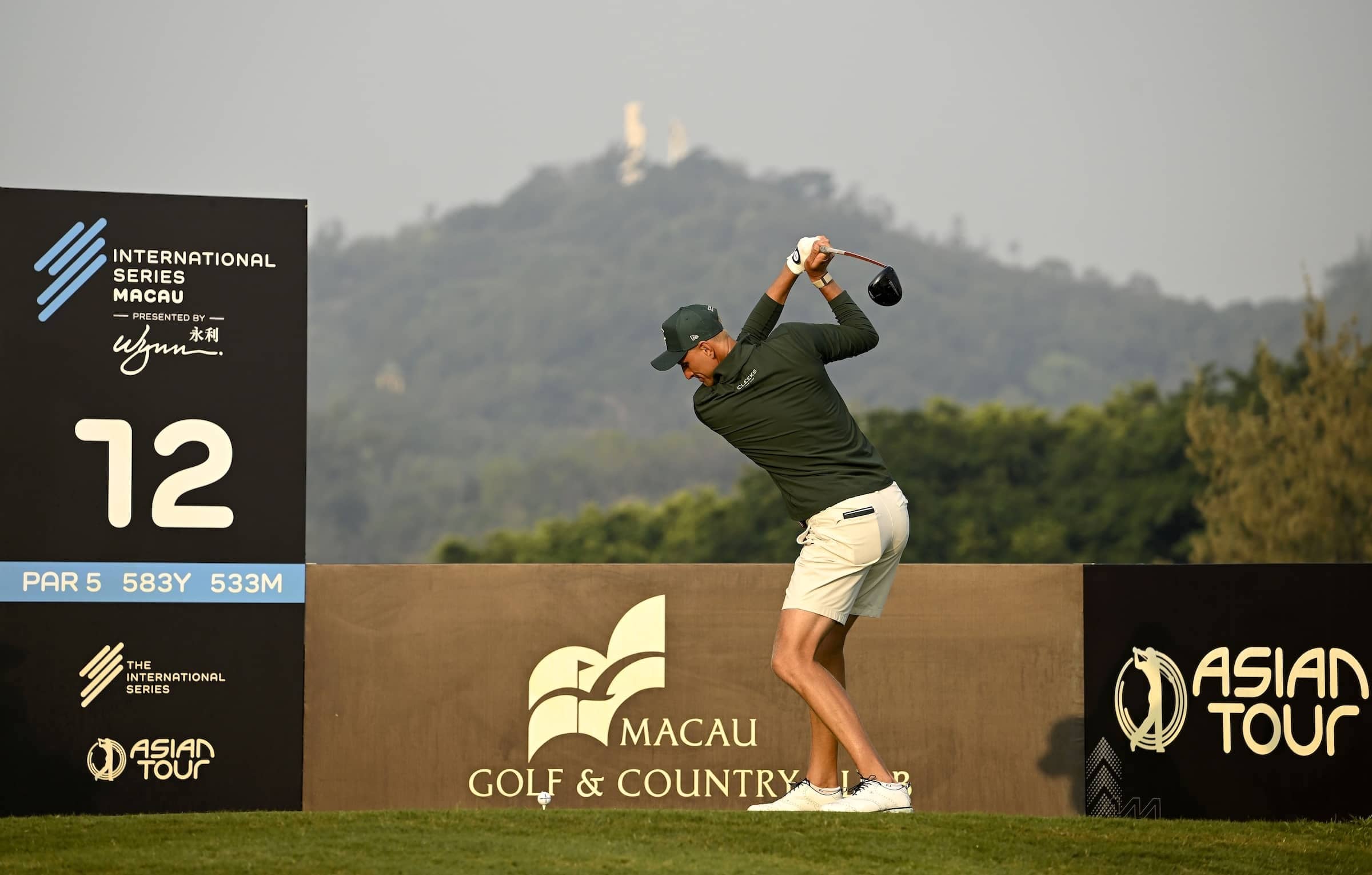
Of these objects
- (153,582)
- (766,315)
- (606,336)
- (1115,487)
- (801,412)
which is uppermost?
(606,336)

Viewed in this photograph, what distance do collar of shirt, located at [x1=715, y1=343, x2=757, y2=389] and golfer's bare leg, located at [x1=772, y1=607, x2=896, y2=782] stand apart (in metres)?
1.01

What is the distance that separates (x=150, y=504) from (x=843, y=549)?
3.87 meters

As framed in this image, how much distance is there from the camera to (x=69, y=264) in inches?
356

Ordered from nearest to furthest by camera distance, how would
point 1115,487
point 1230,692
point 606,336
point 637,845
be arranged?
point 637,845, point 1230,692, point 1115,487, point 606,336

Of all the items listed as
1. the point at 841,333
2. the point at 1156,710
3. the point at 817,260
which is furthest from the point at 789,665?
the point at 1156,710

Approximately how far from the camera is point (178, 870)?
234 inches

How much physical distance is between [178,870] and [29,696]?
3.36 metres

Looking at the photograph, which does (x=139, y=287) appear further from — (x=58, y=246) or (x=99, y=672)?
(x=99, y=672)

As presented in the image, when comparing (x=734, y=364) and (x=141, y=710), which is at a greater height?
(x=734, y=364)

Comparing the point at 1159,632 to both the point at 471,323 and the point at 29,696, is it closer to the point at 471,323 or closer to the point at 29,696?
the point at 29,696

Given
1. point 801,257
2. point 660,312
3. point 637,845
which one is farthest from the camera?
point 660,312

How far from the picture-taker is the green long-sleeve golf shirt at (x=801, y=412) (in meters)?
7.36

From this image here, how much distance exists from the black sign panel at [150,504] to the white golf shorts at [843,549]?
3041 mm

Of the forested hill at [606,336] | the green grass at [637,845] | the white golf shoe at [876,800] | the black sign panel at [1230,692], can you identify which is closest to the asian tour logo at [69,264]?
the green grass at [637,845]
